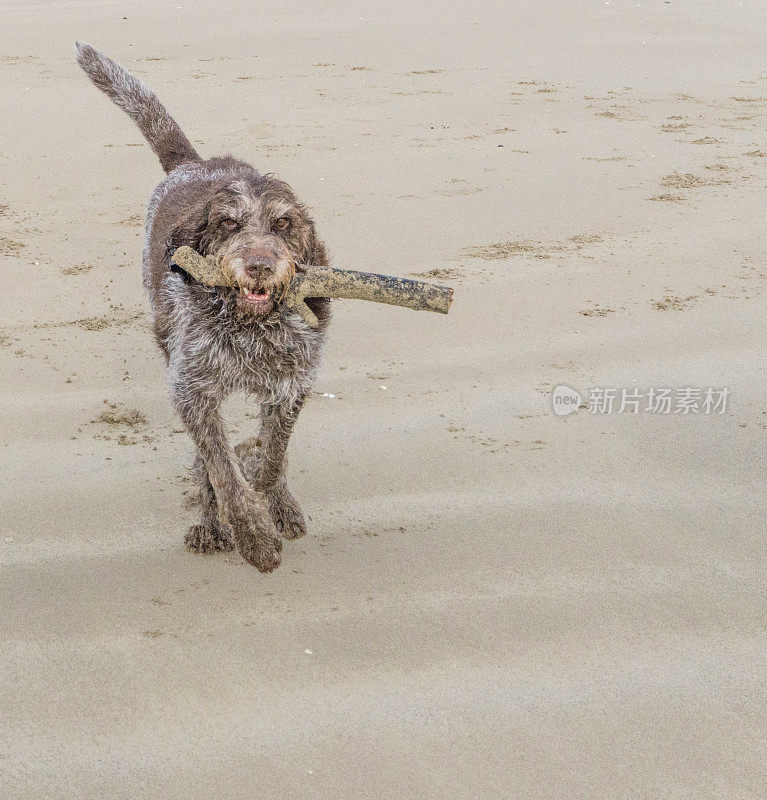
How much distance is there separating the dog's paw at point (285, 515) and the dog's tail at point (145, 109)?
211 cm

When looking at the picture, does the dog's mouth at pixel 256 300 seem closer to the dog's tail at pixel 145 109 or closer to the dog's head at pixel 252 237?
the dog's head at pixel 252 237

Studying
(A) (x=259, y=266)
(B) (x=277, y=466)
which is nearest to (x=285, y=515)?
(B) (x=277, y=466)

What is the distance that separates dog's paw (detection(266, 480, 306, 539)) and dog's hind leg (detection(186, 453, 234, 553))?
221 millimetres

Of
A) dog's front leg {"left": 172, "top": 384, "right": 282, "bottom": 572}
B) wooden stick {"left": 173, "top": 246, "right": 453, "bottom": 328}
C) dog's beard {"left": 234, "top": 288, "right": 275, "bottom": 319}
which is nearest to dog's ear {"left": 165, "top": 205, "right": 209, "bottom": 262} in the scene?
wooden stick {"left": 173, "top": 246, "right": 453, "bottom": 328}

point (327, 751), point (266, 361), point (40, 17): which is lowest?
point (327, 751)

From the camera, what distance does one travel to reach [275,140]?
9.96 metres

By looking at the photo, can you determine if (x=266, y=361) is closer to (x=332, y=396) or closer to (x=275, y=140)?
(x=332, y=396)

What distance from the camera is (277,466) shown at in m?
4.11

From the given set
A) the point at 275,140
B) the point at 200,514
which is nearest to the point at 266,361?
the point at 200,514

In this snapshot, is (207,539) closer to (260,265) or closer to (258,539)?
(258,539)

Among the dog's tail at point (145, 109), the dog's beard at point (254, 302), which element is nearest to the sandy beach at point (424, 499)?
the dog's beard at point (254, 302)

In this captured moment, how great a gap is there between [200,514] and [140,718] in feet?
3.92

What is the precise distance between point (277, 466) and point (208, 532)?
39cm

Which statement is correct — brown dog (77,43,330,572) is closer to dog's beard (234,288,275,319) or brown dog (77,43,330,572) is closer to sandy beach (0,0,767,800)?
dog's beard (234,288,275,319)
